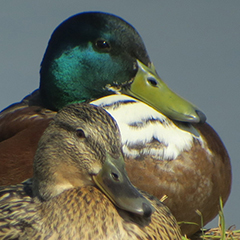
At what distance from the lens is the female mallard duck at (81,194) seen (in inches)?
102

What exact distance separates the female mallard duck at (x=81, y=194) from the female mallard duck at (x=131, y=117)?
31.5 inches

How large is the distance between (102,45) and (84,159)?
143cm

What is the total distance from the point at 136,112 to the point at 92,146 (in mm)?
1160

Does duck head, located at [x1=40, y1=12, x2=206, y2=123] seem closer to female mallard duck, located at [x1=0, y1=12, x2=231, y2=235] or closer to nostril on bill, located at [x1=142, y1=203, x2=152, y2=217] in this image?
female mallard duck, located at [x1=0, y1=12, x2=231, y2=235]

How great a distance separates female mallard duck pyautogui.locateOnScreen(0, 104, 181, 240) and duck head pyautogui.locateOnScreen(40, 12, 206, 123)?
1221 millimetres

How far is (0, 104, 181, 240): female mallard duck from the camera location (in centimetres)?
259

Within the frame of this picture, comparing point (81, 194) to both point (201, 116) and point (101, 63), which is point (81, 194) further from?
point (101, 63)

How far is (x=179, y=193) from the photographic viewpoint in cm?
362

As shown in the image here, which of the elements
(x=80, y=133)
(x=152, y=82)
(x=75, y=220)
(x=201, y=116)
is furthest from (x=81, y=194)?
(x=152, y=82)

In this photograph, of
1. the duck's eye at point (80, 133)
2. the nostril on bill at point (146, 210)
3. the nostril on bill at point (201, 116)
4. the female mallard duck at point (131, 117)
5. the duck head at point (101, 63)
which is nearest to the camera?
the nostril on bill at point (146, 210)

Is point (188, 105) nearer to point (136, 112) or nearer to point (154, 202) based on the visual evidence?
point (136, 112)

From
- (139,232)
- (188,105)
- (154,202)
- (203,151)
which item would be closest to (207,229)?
(203,151)

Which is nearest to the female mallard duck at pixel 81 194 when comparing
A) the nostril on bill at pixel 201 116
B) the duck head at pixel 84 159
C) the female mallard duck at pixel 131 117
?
the duck head at pixel 84 159

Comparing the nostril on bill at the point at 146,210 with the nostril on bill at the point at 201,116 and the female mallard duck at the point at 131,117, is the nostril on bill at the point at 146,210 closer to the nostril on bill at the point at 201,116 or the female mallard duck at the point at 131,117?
the female mallard duck at the point at 131,117
